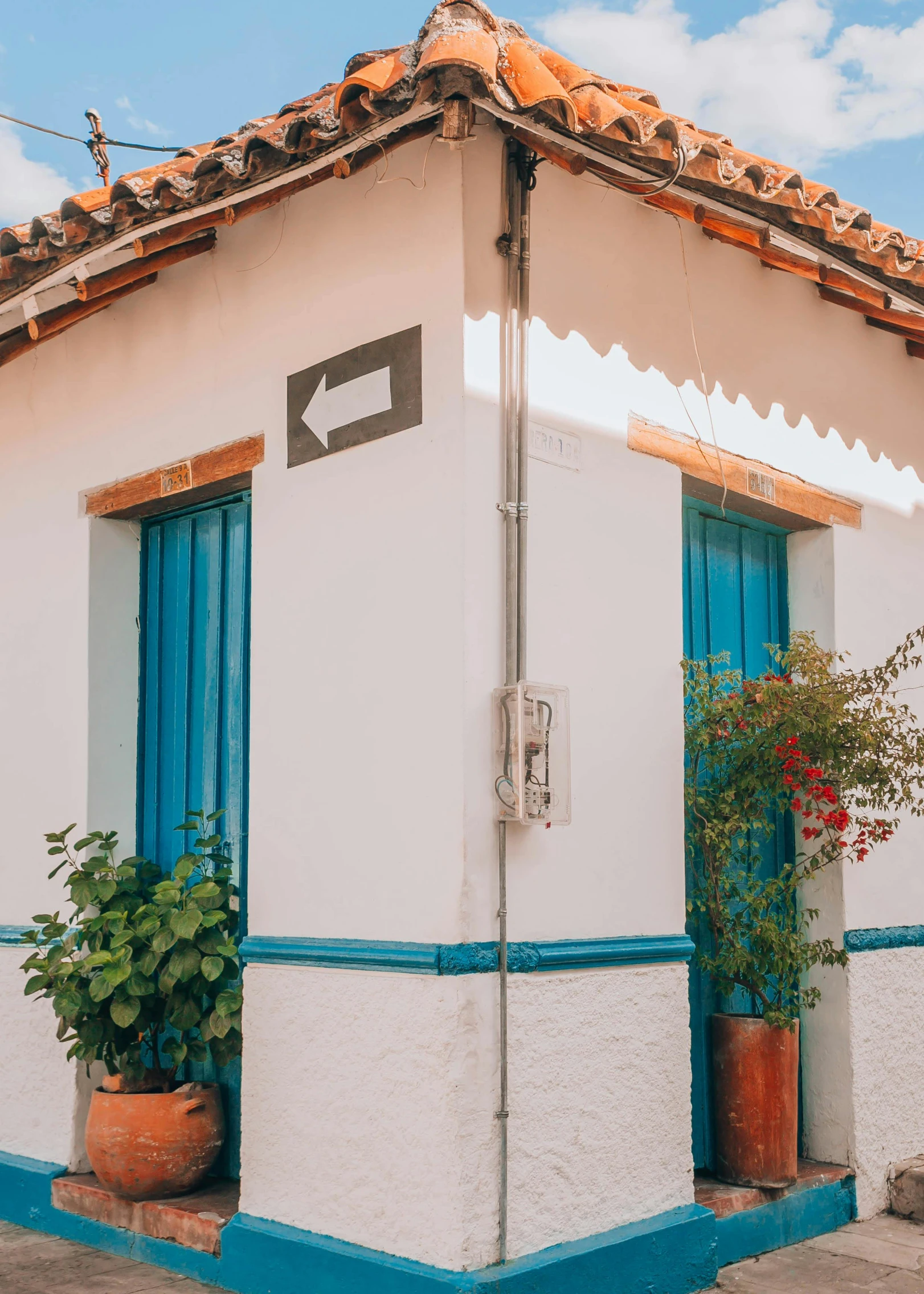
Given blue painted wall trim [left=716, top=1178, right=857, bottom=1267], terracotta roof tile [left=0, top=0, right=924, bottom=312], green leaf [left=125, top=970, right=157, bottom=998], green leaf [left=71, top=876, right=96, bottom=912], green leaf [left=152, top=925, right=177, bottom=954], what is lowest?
blue painted wall trim [left=716, top=1178, right=857, bottom=1267]

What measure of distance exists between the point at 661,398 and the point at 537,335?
680 millimetres

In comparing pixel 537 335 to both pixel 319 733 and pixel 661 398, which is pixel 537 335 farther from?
pixel 319 733

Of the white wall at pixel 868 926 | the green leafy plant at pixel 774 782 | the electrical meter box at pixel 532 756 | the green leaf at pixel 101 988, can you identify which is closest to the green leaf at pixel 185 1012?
the green leaf at pixel 101 988

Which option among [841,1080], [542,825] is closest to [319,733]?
[542,825]

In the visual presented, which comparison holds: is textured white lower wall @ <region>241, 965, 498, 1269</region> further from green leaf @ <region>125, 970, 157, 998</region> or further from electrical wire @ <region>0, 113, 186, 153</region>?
electrical wire @ <region>0, 113, 186, 153</region>

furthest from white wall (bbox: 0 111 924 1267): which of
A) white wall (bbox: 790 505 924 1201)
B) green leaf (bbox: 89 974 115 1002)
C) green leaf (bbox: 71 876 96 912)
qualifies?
green leaf (bbox: 71 876 96 912)

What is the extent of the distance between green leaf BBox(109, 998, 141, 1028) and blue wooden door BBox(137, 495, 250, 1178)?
0.52 m

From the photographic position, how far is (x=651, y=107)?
4047mm

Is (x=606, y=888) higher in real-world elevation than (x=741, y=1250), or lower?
higher

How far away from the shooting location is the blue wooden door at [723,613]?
500 cm

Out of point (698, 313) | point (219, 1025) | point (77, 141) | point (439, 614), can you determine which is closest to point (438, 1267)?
point (219, 1025)

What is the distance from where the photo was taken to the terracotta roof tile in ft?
11.6

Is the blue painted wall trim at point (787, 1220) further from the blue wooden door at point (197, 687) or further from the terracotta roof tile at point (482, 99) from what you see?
Answer: the terracotta roof tile at point (482, 99)

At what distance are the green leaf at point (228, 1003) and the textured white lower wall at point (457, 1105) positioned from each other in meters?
0.07
